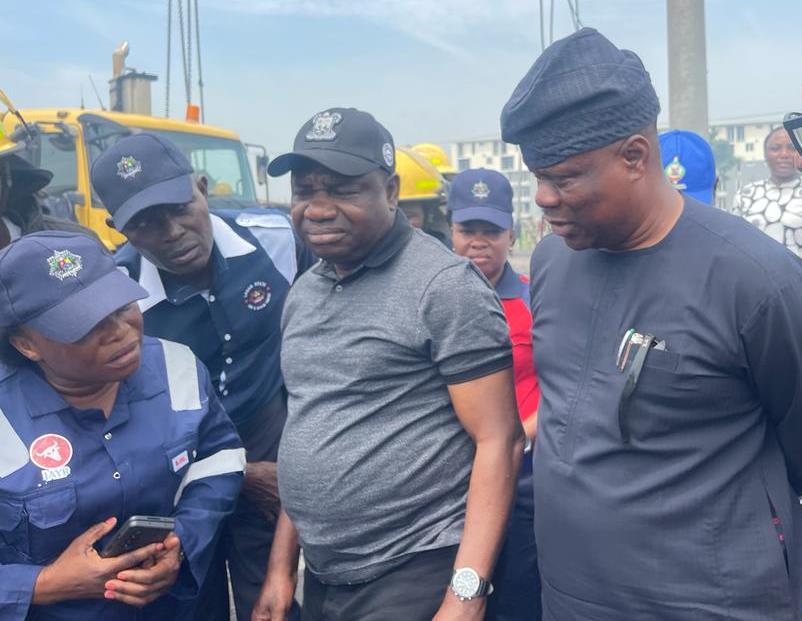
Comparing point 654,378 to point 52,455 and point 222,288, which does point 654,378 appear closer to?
point 52,455

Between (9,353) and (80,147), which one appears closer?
(9,353)

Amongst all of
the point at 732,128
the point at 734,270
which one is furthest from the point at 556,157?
the point at 732,128

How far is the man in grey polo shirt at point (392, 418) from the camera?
199 centimetres

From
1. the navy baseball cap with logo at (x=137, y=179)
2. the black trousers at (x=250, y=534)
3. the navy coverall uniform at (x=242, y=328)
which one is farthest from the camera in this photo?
the black trousers at (x=250, y=534)

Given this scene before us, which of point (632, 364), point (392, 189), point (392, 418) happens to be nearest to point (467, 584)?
point (392, 418)

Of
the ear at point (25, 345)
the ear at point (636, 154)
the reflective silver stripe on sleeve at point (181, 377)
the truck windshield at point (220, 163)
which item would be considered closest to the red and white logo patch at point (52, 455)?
the ear at point (25, 345)

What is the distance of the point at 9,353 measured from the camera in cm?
214

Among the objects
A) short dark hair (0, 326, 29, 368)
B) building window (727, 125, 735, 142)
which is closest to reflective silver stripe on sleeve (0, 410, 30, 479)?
short dark hair (0, 326, 29, 368)

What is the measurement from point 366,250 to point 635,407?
836 millimetres

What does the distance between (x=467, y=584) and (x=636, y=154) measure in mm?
1024

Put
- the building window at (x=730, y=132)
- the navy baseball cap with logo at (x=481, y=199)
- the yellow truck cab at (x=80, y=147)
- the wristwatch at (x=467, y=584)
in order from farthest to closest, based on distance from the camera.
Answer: the building window at (x=730, y=132) < the yellow truck cab at (x=80, y=147) < the navy baseball cap with logo at (x=481, y=199) < the wristwatch at (x=467, y=584)

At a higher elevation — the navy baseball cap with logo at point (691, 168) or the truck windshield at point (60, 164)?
the truck windshield at point (60, 164)

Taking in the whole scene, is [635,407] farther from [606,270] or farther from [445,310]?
[445,310]

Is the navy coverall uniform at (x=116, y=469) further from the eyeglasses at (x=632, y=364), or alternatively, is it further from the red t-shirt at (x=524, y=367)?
the eyeglasses at (x=632, y=364)
